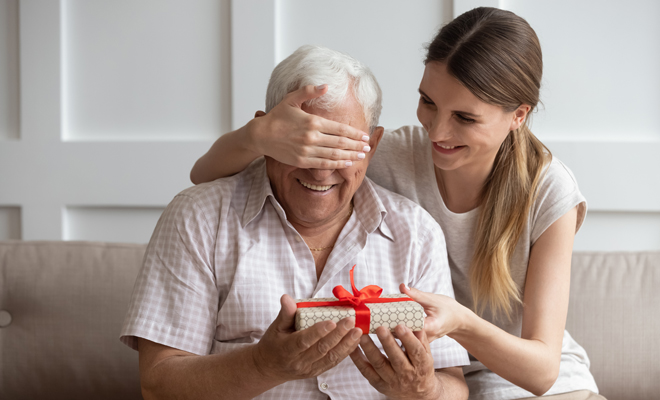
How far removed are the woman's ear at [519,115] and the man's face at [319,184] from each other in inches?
14.8

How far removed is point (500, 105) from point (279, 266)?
68 cm

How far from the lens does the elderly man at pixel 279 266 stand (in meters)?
1.15

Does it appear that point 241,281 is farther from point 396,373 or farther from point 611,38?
point 611,38

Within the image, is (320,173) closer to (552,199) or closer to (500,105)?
(500,105)

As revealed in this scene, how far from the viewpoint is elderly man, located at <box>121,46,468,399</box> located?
1.15 metres

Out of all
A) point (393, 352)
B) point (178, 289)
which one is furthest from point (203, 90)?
point (393, 352)

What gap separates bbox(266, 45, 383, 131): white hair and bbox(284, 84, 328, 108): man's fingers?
41 mm

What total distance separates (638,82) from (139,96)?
79.7 inches

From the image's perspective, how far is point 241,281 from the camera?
50.2 inches

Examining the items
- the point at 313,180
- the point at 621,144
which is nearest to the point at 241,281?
the point at 313,180

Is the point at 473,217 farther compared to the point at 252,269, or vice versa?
the point at 473,217

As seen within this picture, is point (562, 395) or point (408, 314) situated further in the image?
point (562, 395)

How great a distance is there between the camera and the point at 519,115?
4.69 ft

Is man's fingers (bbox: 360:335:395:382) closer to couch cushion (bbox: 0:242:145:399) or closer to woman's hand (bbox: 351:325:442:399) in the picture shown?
woman's hand (bbox: 351:325:442:399)
